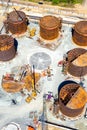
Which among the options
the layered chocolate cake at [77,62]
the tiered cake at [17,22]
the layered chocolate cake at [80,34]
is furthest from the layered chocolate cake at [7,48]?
the layered chocolate cake at [80,34]

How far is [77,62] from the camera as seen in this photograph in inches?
1492

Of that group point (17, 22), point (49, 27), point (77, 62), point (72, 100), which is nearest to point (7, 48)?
point (17, 22)


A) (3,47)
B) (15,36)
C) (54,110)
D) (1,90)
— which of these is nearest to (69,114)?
(54,110)

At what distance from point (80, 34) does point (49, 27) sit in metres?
4.46

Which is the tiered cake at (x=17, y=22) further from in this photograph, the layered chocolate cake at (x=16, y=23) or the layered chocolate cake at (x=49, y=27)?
the layered chocolate cake at (x=49, y=27)

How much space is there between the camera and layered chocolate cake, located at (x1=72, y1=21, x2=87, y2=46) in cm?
4141

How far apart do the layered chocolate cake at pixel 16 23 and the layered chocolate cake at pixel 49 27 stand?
109 inches

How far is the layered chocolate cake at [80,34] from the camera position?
41.4m

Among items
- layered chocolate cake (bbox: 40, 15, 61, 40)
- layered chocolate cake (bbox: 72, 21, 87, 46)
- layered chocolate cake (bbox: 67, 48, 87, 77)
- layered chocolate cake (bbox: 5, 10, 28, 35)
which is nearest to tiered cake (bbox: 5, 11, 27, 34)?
layered chocolate cake (bbox: 5, 10, 28, 35)

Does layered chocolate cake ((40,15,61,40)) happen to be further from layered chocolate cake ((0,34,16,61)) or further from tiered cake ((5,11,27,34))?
layered chocolate cake ((0,34,16,61))

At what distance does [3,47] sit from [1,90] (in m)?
6.00

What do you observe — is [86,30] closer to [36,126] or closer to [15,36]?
[15,36]

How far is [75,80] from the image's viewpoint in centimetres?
3856

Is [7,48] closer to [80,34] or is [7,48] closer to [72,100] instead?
[80,34]
